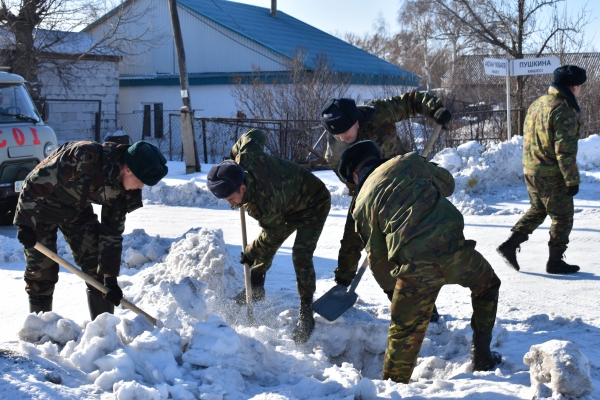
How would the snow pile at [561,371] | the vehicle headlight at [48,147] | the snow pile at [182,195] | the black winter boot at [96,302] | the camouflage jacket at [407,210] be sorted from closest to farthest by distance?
the snow pile at [561,371], the camouflage jacket at [407,210], the black winter boot at [96,302], the vehicle headlight at [48,147], the snow pile at [182,195]

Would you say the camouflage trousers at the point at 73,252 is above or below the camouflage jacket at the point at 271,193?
Result: below

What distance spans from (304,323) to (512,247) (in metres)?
2.37

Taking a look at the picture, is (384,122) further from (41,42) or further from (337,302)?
(41,42)

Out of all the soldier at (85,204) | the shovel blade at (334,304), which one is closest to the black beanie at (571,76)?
the shovel blade at (334,304)

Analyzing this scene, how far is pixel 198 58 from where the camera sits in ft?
76.9

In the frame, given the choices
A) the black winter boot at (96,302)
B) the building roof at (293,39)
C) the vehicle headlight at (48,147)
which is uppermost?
the building roof at (293,39)

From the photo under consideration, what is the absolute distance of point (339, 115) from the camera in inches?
180

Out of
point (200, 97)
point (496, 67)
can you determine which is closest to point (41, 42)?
point (200, 97)

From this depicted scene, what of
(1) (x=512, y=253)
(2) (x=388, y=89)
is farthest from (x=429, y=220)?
(2) (x=388, y=89)

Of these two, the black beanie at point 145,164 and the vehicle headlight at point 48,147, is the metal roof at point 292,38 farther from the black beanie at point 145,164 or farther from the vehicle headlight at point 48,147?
the black beanie at point 145,164

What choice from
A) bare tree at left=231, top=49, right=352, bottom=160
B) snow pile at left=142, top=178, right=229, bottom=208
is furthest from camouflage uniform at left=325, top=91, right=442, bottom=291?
bare tree at left=231, top=49, right=352, bottom=160

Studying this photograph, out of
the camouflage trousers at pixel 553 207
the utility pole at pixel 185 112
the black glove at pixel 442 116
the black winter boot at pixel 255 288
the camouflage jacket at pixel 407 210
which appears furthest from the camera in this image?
the utility pole at pixel 185 112

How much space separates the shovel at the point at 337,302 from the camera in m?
4.52

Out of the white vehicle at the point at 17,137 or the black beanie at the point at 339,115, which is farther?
the white vehicle at the point at 17,137
